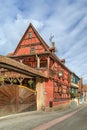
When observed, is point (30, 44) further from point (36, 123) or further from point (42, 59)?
point (36, 123)

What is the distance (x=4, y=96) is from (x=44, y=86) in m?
8.13

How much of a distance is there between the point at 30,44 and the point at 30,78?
7617mm

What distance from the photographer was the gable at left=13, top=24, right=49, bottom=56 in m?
30.9

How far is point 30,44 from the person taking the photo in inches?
1243

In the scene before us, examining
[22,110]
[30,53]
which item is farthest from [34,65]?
[22,110]

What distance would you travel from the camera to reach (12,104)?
18.4 metres

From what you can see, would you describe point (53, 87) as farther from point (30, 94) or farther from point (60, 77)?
point (30, 94)

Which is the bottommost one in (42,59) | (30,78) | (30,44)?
(30,78)

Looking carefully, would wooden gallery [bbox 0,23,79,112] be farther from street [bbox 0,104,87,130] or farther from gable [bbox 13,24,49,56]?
street [bbox 0,104,87,130]

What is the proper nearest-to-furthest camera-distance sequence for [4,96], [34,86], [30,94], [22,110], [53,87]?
1. [4,96]
2. [22,110]
3. [30,94]
4. [34,86]
5. [53,87]

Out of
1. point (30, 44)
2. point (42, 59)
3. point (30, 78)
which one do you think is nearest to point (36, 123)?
point (30, 78)

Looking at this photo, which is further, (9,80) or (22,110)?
(9,80)

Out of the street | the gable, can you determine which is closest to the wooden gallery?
the gable

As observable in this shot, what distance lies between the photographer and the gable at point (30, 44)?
101 feet
